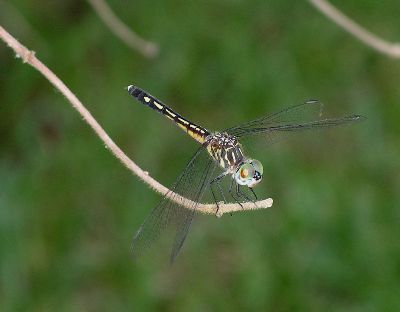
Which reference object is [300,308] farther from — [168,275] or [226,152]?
[226,152]

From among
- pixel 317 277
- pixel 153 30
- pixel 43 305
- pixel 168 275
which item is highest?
pixel 153 30

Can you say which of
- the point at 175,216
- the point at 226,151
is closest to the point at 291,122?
the point at 226,151

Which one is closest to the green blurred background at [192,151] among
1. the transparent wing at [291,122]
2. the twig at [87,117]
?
the transparent wing at [291,122]

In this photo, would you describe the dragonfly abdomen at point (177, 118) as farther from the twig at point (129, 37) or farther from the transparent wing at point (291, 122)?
the twig at point (129, 37)

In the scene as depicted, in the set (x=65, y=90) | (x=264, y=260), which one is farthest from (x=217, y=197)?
(x=264, y=260)

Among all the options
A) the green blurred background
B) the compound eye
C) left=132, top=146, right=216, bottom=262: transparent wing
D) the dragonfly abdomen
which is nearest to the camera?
left=132, top=146, right=216, bottom=262: transparent wing

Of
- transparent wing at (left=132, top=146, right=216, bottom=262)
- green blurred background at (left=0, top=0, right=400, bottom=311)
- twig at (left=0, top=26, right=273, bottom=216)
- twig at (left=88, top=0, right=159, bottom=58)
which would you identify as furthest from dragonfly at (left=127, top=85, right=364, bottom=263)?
green blurred background at (left=0, top=0, right=400, bottom=311)

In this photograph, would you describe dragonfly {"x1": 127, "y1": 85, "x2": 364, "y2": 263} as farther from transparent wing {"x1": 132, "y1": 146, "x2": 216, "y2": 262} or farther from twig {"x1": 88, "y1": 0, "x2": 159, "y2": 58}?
twig {"x1": 88, "y1": 0, "x2": 159, "y2": 58}
